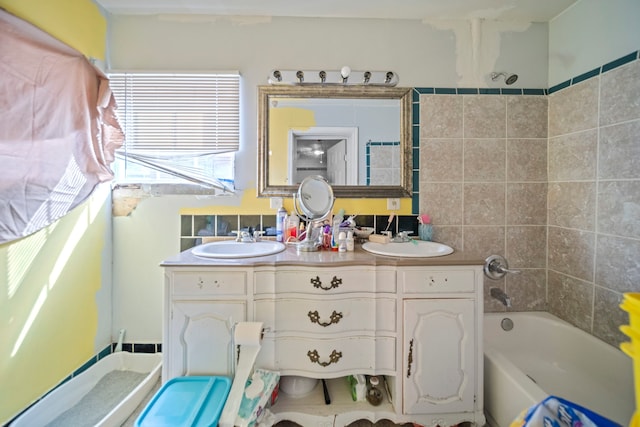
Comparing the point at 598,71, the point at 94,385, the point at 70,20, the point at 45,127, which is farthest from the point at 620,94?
the point at 94,385

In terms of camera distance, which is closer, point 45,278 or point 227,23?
point 45,278

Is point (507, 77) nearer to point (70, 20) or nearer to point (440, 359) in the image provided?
point (440, 359)

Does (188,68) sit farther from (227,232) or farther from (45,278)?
(45,278)

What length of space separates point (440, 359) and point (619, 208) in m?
1.21

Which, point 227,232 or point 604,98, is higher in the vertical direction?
point 604,98

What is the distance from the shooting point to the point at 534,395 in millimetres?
1142

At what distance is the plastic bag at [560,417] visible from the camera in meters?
0.87

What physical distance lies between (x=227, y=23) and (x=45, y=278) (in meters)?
1.77

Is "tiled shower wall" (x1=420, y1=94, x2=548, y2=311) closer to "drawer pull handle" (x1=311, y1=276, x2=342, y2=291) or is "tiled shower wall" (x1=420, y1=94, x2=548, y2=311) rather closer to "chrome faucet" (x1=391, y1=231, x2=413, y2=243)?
"chrome faucet" (x1=391, y1=231, x2=413, y2=243)

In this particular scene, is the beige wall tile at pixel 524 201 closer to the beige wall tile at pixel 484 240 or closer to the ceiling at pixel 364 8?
A: the beige wall tile at pixel 484 240

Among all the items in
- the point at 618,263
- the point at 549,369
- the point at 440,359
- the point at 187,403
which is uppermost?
the point at 618,263

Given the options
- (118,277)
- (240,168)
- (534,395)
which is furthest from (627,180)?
(118,277)

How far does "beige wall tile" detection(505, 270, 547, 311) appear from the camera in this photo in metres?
1.83

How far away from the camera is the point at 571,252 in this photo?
1.67 meters
